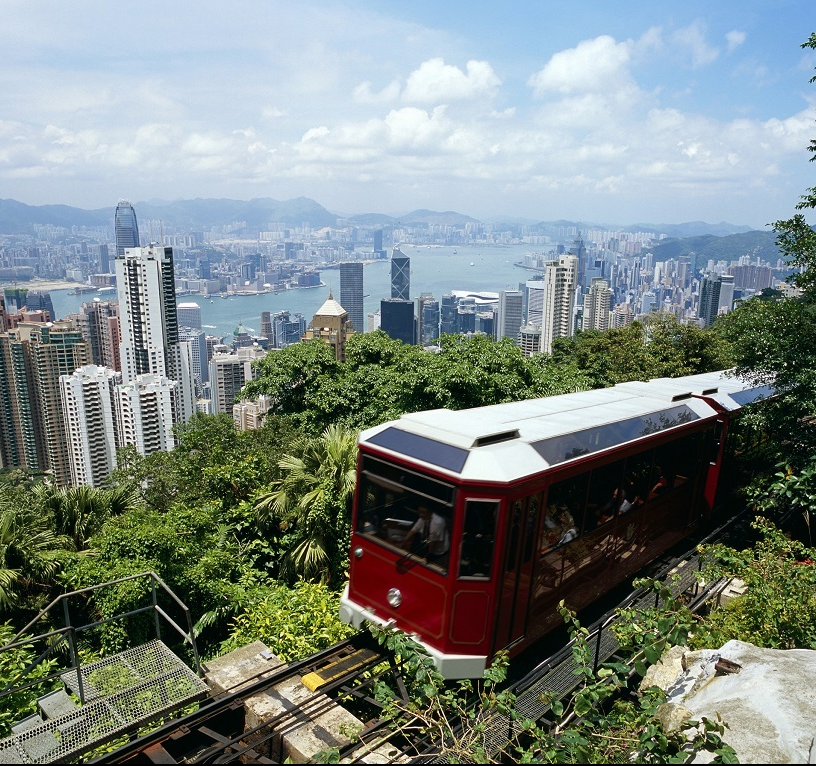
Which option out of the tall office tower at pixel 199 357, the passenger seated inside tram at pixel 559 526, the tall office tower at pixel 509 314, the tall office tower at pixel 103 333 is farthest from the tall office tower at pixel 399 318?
the passenger seated inside tram at pixel 559 526

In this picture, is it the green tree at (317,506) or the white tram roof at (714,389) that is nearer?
the green tree at (317,506)

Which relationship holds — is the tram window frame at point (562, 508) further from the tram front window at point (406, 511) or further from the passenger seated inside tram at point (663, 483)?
the passenger seated inside tram at point (663, 483)

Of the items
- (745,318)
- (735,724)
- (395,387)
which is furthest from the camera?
(395,387)

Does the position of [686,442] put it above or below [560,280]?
above

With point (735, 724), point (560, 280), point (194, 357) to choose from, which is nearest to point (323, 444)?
point (735, 724)

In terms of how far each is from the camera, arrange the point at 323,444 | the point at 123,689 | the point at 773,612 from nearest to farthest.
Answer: the point at 123,689 → the point at 773,612 → the point at 323,444

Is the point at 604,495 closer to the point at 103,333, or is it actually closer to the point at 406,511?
the point at 406,511

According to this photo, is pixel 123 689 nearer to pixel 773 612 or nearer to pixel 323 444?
pixel 323 444
